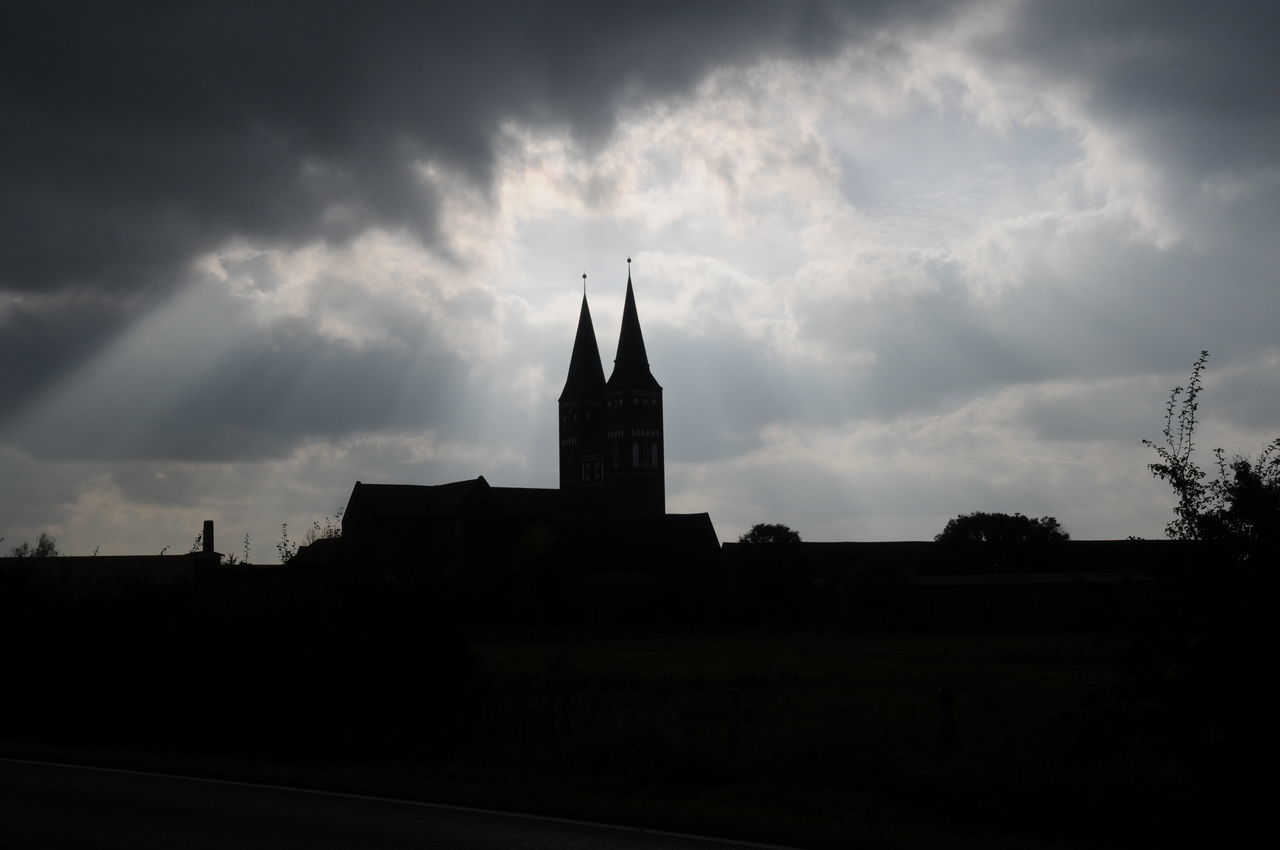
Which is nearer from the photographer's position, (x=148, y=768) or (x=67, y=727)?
(x=148, y=768)

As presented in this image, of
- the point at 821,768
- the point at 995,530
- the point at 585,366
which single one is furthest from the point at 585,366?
the point at 821,768

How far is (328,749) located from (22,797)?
5571mm

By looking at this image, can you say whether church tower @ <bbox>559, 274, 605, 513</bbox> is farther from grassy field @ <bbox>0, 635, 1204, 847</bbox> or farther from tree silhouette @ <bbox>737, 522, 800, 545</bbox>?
grassy field @ <bbox>0, 635, 1204, 847</bbox>

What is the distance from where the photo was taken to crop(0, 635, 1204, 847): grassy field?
42.2ft

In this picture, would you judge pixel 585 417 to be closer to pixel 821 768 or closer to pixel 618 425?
pixel 618 425

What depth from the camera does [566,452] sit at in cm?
14800

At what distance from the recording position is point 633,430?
5448 inches

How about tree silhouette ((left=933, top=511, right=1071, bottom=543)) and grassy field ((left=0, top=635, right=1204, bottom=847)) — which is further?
tree silhouette ((left=933, top=511, right=1071, bottom=543))

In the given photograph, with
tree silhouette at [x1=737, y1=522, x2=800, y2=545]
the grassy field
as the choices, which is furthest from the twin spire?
the grassy field

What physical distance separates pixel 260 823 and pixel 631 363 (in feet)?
421

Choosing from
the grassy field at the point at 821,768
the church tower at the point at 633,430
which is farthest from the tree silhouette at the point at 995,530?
the grassy field at the point at 821,768

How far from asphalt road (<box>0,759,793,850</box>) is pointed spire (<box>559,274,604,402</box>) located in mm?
129729

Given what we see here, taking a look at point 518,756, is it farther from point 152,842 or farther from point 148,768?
point 152,842

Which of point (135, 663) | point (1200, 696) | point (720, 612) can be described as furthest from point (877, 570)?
point (1200, 696)
